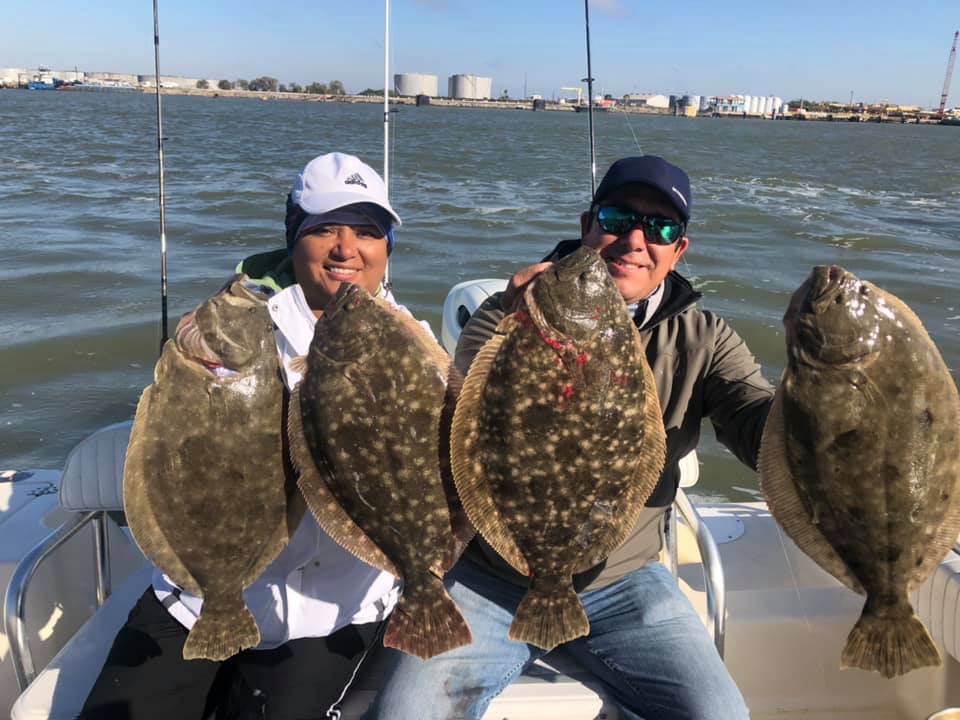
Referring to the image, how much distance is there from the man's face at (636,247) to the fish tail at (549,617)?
1.21 m

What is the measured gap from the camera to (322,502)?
2.35 metres

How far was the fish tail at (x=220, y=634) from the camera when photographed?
2.44 m

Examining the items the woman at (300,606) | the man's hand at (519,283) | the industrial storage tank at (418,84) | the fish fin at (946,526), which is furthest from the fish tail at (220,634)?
the industrial storage tank at (418,84)

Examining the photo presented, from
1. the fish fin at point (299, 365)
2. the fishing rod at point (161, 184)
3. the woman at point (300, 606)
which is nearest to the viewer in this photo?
the fish fin at point (299, 365)

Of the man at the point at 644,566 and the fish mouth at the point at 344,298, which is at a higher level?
the fish mouth at the point at 344,298

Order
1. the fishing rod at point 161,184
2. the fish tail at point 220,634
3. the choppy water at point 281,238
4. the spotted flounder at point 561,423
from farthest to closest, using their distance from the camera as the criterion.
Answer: the choppy water at point 281,238
the fishing rod at point 161,184
the fish tail at point 220,634
the spotted flounder at point 561,423

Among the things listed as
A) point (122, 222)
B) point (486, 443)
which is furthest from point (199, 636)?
point (122, 222)

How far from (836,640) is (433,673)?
6.41 feet

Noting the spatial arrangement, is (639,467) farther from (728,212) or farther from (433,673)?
(728,212)

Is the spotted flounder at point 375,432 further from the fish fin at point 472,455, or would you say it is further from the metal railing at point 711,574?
the metal railing at point 711,574

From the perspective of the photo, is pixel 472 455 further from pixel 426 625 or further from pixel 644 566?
pixel 644 566

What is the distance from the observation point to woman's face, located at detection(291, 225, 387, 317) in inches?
119

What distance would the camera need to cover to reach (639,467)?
2.36 metres

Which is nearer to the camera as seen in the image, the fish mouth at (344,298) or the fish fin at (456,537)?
the fish mouth at (344,298)
